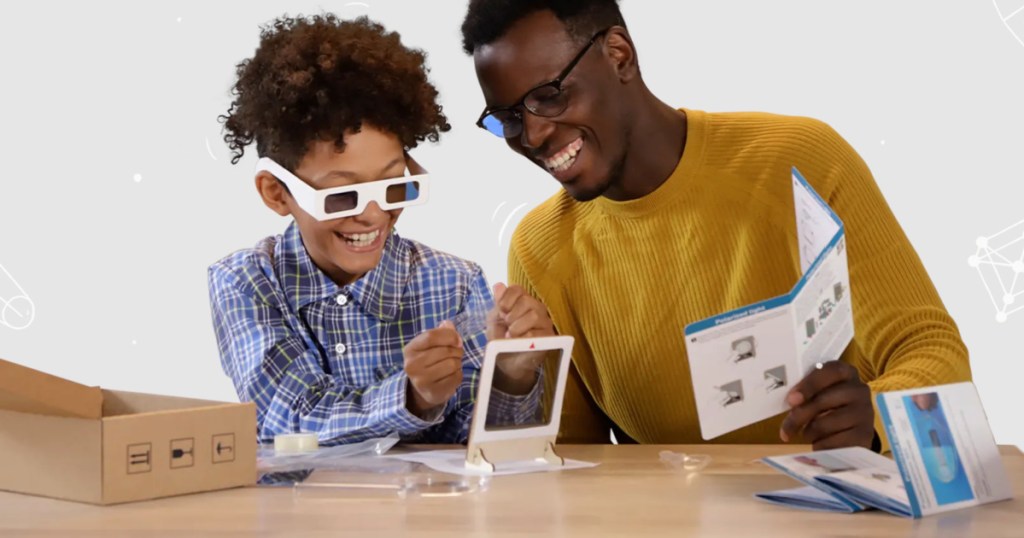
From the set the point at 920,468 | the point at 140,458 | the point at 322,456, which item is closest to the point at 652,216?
the point at 322,456

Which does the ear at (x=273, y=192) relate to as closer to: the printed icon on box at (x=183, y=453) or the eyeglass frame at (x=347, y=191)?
the eyeglass frame at (x=347, y=191)

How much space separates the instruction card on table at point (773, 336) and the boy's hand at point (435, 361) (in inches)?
17.4

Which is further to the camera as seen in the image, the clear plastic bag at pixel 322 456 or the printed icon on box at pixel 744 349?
the clear plastic bag at pixel 322 456

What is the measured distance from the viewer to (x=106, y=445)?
4.99ft

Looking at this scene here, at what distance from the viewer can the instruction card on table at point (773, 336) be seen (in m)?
1.59

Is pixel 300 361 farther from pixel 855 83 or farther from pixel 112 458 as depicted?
pixel 855 83

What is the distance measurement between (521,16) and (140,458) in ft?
3.26

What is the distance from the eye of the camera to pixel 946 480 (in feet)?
4.76

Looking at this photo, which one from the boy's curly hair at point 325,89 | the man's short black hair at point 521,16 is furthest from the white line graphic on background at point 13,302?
the man's short black hair at point 521,16

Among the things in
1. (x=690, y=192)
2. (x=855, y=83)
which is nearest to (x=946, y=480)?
(x=690, y=192)

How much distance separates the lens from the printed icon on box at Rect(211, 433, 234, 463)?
1.63 meters

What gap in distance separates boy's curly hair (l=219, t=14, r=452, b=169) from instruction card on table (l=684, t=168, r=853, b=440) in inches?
32.1

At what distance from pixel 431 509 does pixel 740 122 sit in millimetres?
1066

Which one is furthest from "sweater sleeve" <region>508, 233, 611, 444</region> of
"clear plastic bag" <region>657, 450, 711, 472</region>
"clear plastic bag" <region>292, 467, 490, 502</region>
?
"clear plastic bag" <region>292, 467, 490, 502</region>
